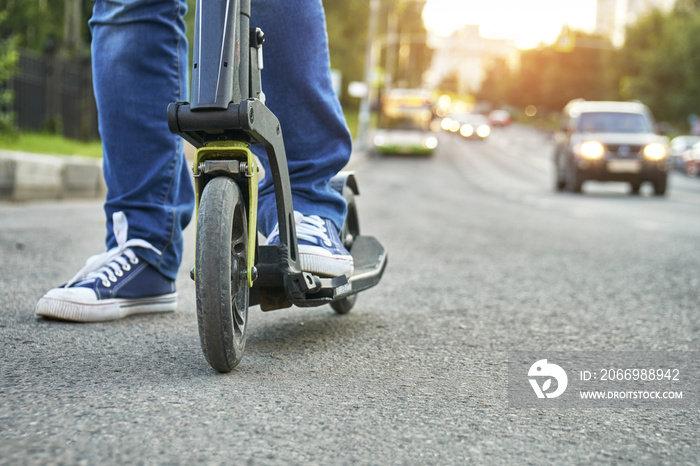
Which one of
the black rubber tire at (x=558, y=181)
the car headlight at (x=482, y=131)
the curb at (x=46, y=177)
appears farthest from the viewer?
the car headlight at (x=482, y=131)

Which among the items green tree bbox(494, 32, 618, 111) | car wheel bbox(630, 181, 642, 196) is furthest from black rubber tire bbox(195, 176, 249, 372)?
green tree bbox(494, 32, 618, 111)

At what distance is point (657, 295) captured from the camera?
3.77 metres

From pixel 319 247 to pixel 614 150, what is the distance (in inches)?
568

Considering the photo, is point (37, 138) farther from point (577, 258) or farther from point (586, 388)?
point (586, 388)

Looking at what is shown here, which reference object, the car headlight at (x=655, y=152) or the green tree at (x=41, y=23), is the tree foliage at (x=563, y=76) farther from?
the green tree at (x=41, y=23)

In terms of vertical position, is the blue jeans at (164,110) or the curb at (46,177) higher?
the blue jeans at (164,110)

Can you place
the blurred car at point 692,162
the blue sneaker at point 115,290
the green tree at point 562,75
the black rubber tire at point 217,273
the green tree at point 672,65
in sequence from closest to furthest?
the black rubber tire at point 217,273 < the blue sneaker at point 115,290 < the blurred car at point 692,162 < the green tree at point 672,65 < the green tree at point 562,75

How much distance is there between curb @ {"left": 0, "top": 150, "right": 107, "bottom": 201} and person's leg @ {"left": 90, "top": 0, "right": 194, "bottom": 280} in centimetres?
373

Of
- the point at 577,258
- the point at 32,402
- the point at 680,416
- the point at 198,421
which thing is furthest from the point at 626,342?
the point at 577,258

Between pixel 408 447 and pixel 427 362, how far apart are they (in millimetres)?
715

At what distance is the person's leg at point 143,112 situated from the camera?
2.65 m

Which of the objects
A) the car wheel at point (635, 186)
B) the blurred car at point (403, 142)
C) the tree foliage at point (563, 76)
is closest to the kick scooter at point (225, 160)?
the car wheel at point (635, 186)

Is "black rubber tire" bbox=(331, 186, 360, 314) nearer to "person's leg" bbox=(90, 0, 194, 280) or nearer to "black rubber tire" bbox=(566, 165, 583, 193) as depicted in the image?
"person's leg" bbox=(90, 0, 194, 280)

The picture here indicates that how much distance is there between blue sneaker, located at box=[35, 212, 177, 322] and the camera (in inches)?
97.7
